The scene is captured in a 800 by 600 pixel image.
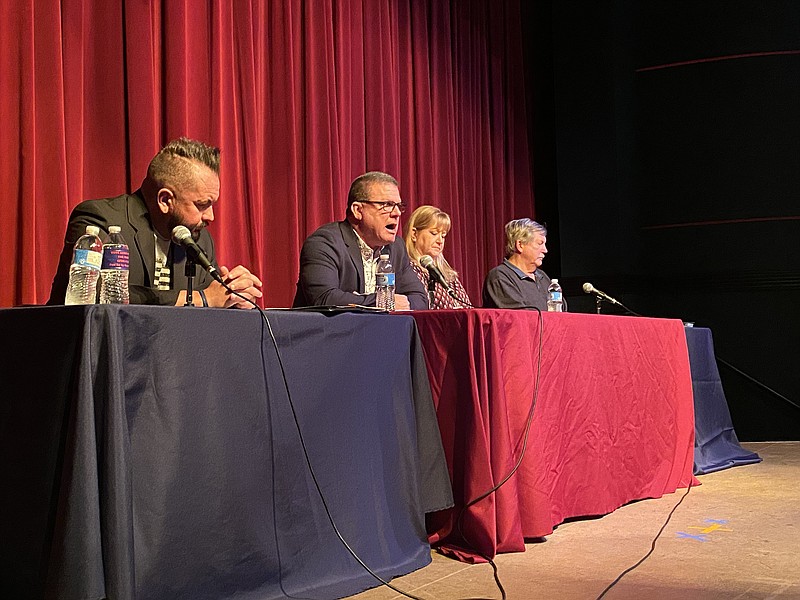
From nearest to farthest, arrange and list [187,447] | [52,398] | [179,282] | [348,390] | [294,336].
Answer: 1. [52,398]
2. [187,447]
3. [294,336]
4. [348,390]
5. [179,282]

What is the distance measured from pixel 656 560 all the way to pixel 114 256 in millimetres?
1523

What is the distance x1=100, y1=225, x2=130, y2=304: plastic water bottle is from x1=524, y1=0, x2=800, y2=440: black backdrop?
463 centimetres

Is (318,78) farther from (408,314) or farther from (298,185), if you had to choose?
(408,314)

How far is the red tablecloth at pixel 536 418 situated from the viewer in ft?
8.16

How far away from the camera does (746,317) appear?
6.09 meters

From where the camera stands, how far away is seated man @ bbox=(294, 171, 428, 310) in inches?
123

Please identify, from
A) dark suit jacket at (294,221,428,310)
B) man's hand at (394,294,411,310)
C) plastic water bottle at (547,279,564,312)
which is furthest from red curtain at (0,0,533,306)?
man's hand at (394,294,411,310)

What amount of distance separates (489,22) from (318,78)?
2.17 meters

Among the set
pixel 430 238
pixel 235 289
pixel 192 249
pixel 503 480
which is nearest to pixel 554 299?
pixel 430 238

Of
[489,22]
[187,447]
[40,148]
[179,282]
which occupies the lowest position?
[187,447]

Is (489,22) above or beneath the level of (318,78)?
above

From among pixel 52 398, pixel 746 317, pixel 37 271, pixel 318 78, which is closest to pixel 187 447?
pixel 52 398

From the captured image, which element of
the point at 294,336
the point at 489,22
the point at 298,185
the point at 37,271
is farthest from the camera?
the point at 489,22

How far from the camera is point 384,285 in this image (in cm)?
310
